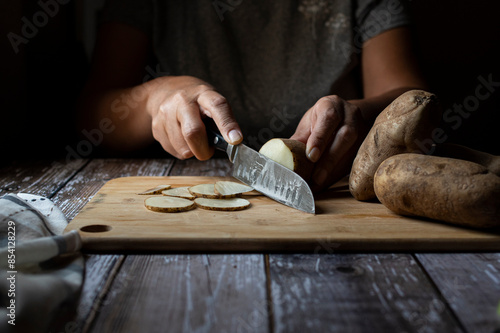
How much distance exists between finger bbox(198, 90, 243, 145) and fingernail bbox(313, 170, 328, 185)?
273 millimetres

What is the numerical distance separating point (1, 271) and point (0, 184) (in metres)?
0.86

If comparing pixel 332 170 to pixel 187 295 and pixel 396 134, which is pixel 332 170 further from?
pixel 187 295

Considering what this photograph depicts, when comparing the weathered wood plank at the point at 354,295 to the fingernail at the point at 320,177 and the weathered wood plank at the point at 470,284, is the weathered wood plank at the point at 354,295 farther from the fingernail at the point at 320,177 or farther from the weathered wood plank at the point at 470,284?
the fingernail at the point at 320,177

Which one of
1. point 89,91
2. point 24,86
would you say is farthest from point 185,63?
point 24,86

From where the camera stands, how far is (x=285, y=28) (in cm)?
236

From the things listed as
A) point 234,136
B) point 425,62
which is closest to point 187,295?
point 234,136

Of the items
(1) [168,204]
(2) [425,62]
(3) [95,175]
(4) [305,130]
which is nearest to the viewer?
(1) [168,204]

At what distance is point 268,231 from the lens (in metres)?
1.07

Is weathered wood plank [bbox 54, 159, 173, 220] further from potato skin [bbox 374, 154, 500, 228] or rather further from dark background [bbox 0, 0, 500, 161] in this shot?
potato skin [bbox 374, 154, 500, 228]

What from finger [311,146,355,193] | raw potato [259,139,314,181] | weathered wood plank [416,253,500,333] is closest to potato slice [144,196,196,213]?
raw potato [259,139,314,181]

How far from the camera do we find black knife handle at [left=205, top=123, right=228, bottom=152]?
1538 millimetres

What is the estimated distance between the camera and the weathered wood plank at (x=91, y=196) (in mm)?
776

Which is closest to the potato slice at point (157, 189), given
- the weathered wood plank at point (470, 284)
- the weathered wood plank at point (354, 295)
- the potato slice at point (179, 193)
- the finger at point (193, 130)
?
the potato slice at point (179, 193)

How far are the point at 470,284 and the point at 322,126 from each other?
28.5 inches
